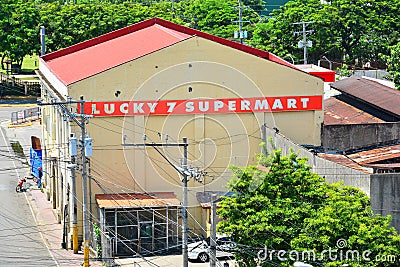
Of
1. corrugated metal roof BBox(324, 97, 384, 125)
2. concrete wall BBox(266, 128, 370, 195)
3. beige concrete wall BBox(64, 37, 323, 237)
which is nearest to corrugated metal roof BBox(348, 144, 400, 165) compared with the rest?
concrete wall BBox(266, 128, 370, 195)

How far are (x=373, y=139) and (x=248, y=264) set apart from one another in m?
12.0

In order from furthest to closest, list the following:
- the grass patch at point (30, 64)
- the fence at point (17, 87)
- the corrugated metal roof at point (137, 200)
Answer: the grass patch at point (30, 64) → the fence at point (17, 87) → the corrugated metal roof at point (137, 200)

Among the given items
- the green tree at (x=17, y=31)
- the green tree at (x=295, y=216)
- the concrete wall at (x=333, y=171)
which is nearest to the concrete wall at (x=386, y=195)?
the concrete wall at (x=333, y=171)

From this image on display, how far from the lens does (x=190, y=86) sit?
3812 cm

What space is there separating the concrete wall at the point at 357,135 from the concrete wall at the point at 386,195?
8.87 metres

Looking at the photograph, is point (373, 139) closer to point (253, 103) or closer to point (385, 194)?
point (253, 103)

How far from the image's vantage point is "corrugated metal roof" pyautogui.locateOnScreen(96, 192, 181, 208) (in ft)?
120

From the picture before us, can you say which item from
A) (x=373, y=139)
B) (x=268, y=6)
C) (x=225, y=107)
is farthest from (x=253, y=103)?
(x=268, y=6)

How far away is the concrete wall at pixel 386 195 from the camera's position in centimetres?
2895

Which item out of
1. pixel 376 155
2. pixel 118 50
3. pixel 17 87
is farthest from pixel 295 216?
pixel 17 87

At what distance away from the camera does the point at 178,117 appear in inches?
1503

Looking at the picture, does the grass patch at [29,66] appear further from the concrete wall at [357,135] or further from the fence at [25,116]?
the concrete wall at [357,135]

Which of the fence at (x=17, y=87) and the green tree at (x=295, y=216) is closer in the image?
the green tree at (x=295, y=216)

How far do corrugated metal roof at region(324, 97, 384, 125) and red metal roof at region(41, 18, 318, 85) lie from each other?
2997 mm
